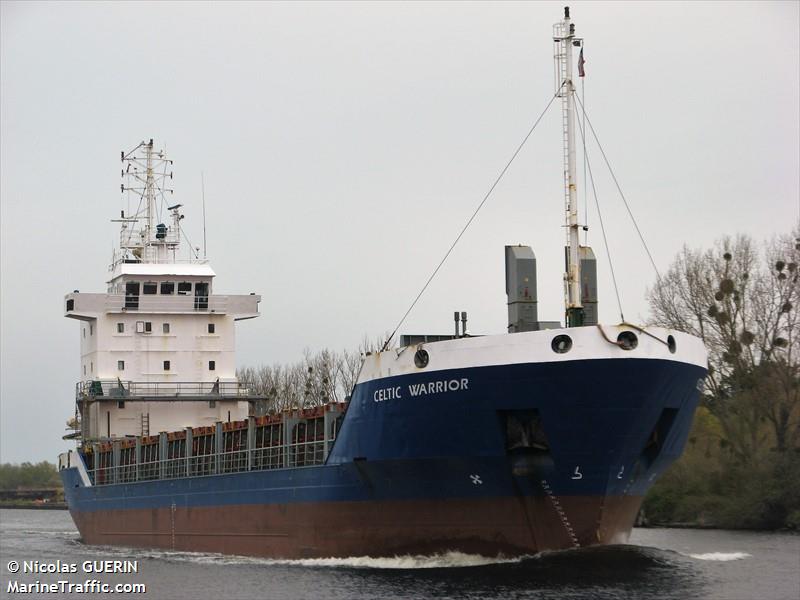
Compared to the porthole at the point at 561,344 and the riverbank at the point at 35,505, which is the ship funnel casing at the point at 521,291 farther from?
the riverbank at the point at 35,505

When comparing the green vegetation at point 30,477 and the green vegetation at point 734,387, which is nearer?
the green vegetation at point 734,387

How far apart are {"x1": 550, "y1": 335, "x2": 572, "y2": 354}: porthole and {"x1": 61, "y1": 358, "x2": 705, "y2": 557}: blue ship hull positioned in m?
0.28

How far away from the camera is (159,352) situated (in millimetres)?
39094

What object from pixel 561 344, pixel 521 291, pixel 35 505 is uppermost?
pixel 521 291

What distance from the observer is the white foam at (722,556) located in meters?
26.4

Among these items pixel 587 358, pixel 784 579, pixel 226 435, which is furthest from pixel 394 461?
pixel 226 435

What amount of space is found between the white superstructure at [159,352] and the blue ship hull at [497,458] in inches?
524

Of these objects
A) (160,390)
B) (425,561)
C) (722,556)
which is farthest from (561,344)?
(160,390)

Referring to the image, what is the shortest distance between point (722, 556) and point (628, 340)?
727 cm

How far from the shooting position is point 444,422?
23.2 metres

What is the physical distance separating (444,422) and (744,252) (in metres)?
22.8

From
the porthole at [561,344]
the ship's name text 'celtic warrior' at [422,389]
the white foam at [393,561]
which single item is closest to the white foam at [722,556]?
the white foam at [393,561]

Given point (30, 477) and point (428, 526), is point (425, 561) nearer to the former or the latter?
point (428, 526)

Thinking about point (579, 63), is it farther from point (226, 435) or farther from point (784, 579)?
point (226, 435)
